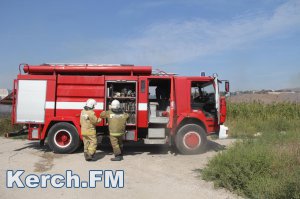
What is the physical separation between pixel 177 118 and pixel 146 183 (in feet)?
11.4

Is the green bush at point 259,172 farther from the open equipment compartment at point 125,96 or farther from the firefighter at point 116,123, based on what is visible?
the open equipment compartment at point 125,96

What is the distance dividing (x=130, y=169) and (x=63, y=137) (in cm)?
289

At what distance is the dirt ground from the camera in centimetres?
643

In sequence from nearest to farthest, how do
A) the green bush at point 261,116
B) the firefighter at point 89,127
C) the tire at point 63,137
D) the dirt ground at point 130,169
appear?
the dirt ground at point 130,169
the firefighter at point 89,127
the tire at point 63,137
the green bush at point 261,116

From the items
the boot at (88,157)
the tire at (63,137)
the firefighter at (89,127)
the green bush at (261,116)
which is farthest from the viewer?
the green bush at (261,116)

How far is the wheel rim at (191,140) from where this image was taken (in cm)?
1036

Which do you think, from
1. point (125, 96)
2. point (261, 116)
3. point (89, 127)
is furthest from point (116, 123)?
point (261, 116)

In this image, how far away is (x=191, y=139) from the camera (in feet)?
34.0

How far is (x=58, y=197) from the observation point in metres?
6.17

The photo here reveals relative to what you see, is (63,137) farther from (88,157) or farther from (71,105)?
(88,157)

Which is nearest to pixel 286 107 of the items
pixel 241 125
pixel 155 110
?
pixel 241 125

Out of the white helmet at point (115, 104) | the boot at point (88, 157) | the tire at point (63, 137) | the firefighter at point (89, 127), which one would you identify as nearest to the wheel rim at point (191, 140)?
the white helmet at point (115, 104)

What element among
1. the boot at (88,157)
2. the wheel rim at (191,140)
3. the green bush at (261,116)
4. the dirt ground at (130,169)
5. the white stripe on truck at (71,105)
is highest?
the white stripe on truck at (71,105)

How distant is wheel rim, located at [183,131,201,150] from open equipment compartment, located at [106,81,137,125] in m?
1.63
